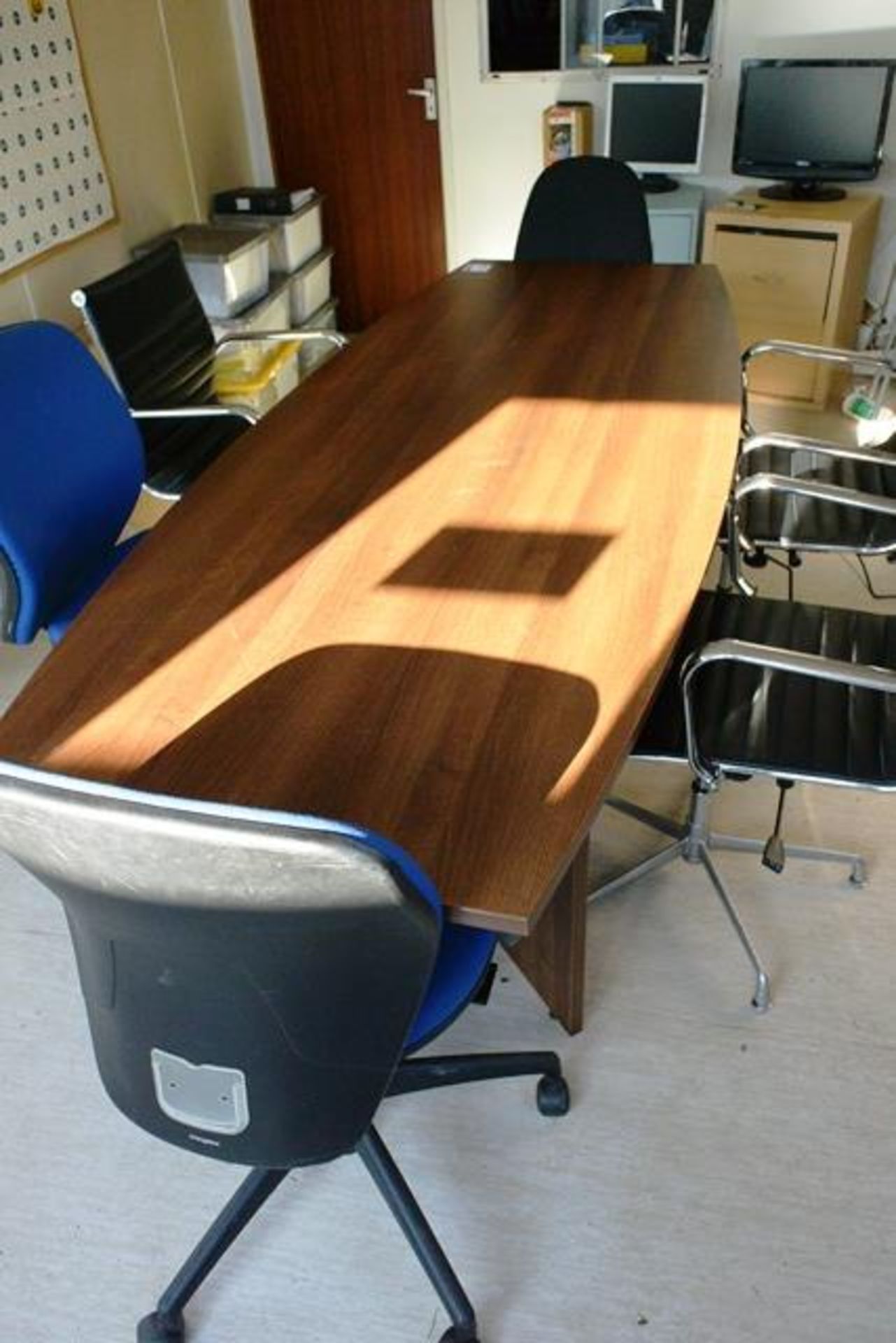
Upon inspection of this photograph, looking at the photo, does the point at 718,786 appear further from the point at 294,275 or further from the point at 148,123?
the point at 148,123

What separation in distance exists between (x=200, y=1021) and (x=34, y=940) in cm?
108

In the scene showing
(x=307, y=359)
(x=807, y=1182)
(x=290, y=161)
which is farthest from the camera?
(x=290, y=161)

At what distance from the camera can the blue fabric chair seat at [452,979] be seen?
1.20 metres

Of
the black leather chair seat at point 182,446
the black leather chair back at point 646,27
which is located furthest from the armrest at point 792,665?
the black leather chair back at point 646,27

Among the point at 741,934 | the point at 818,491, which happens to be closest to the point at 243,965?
the point at 741,934

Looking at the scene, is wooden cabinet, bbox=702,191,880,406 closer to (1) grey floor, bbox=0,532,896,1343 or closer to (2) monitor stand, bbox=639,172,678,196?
(2) monitor stand, bbox=639,172,678,196

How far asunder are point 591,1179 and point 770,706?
0.76m

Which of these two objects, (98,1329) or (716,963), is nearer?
(98,1329)

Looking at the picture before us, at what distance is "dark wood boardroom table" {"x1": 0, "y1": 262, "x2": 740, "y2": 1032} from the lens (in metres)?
1.15

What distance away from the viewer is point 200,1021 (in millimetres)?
1048

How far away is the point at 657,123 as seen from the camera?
3877 mm

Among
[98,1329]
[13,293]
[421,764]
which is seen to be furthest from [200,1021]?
[13,293]

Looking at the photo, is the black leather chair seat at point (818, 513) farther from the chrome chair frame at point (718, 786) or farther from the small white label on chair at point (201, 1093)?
the small white label on chair at point (201, 1093)

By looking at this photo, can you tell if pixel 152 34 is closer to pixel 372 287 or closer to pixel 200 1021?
pixel 372 287
